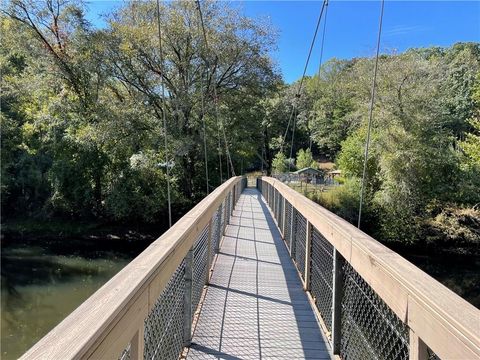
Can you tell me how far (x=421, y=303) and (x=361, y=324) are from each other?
4.47ft

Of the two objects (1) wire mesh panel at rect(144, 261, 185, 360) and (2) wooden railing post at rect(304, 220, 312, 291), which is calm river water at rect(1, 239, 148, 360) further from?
(1) wire mesh panel at rect(144, 261, 185, 360)

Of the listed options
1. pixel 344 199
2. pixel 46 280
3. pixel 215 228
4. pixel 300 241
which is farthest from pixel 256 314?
pixel 344 199

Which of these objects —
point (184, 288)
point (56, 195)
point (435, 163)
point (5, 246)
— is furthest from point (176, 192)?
point (184, 288)

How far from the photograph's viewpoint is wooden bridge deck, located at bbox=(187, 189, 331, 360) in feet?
8.29

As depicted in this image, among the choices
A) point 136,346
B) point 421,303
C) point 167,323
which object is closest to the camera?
point 421,303

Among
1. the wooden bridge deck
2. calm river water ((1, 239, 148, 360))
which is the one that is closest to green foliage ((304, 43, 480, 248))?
calm river water ((1, 239, 148, 360))

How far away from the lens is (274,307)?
3344mm

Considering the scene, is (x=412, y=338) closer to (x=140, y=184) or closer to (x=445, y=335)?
(x=445, y=335)

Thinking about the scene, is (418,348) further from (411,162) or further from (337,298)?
(411,162)

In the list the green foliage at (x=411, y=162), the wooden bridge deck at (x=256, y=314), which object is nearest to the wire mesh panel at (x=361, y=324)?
the wooden bridge deck at (x=256, y=314)

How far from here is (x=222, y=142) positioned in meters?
20.1

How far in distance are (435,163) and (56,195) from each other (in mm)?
17480

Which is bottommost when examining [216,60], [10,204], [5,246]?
[5,246]

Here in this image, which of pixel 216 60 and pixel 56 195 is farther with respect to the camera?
pixel 56 195
